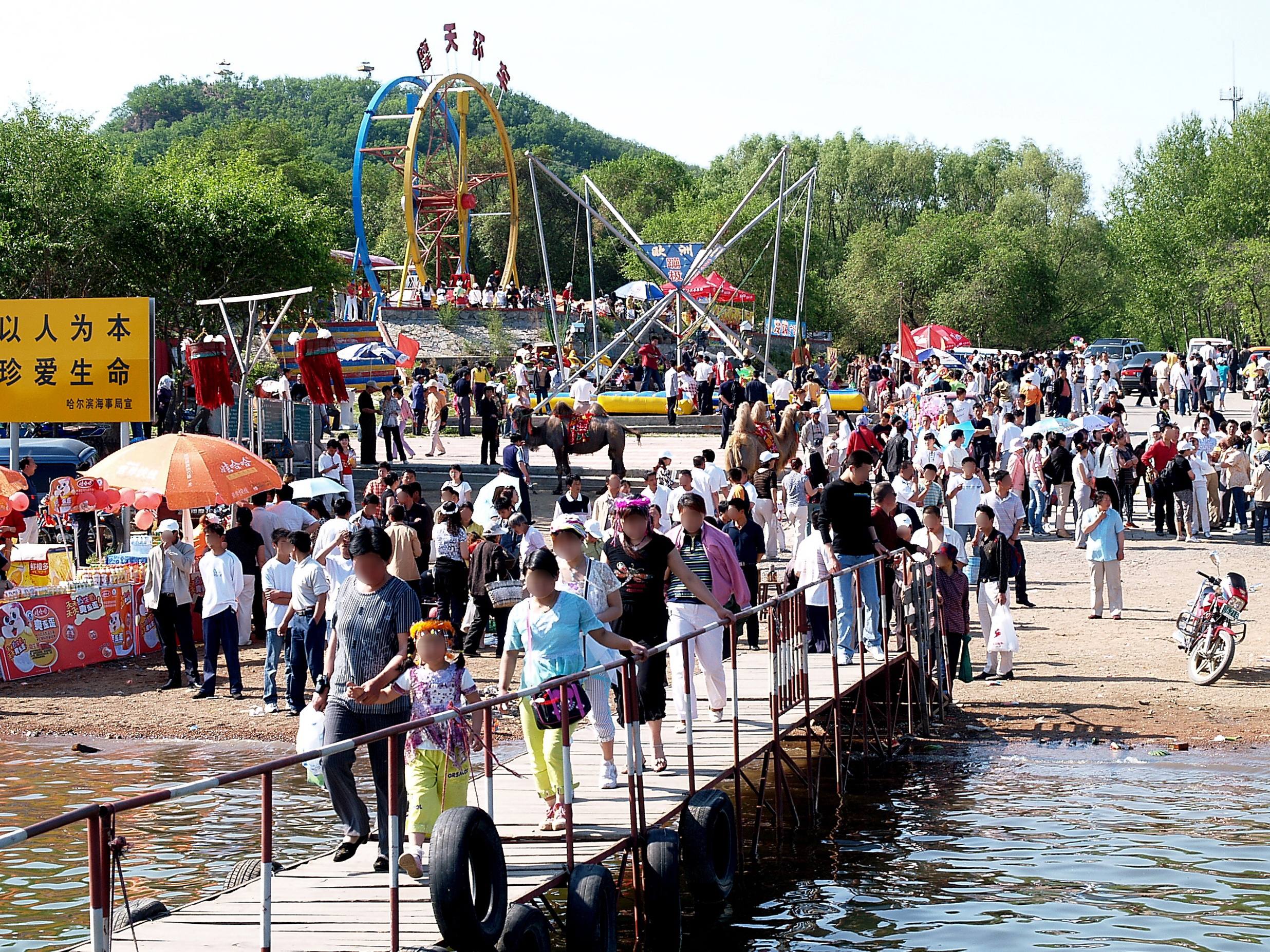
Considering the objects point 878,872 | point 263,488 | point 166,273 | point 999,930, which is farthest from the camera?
point 166,273

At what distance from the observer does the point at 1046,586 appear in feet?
70.1

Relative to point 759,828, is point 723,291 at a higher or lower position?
higher

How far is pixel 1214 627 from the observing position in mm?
15453

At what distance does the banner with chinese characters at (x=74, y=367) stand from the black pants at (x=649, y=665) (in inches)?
480

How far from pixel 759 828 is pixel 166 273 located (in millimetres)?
32990

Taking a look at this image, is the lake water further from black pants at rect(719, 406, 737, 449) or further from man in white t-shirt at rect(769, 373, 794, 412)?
man in white t-shirt at rect(769, 373, 794, 412)

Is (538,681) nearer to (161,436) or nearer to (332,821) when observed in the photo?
(332,821)

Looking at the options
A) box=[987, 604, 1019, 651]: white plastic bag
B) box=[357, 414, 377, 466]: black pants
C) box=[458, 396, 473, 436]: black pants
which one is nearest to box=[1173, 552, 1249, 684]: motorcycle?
box=[987, 604, 1019, 651]: white plastic bag

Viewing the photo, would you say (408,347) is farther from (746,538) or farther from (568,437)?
(746,538)

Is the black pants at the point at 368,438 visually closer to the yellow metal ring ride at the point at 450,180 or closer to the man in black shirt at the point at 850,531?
the man in black shirt at the point at 850,531

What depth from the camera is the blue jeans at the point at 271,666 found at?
14750mm

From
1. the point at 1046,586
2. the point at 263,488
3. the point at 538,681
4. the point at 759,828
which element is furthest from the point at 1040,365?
the point at 538,681

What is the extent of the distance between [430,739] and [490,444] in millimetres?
24887

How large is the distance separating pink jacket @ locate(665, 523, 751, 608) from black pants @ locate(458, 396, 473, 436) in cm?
2926
